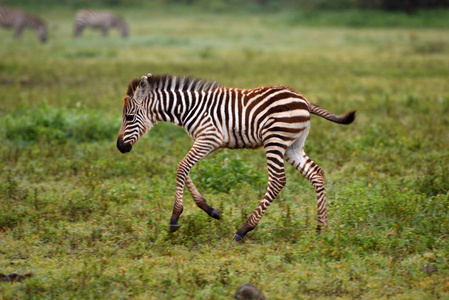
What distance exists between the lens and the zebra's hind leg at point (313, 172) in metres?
6.25

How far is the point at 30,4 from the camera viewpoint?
37.3 meters

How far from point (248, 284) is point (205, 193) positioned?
2.92m

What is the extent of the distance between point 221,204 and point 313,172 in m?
1.10

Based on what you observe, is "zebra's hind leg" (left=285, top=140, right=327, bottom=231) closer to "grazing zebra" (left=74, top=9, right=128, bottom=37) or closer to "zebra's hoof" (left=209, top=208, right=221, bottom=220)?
"zebra's hoof" (left=209, top=208, right=221, bottom=220)

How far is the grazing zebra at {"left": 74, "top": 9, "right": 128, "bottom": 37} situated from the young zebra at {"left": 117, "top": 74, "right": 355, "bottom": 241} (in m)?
23.2

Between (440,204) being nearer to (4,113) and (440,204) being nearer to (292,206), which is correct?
(292,206)

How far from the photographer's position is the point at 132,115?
251 inches

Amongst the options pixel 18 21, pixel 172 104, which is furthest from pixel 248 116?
pixel 18 21

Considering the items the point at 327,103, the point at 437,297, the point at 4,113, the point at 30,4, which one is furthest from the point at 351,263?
the point at 30,4

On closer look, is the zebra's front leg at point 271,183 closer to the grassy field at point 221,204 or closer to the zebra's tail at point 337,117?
the grassy field at point 221,204

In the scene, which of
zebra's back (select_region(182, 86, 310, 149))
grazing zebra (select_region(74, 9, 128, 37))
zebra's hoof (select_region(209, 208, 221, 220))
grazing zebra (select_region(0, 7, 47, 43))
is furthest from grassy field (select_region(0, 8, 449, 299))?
grazing zebra (select_region(74, 9, 128, 37))

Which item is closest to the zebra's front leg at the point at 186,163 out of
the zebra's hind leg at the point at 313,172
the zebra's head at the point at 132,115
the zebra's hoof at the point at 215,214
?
the zebra's hoof at the point at 215,214

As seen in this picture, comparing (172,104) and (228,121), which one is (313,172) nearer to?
(228,121)

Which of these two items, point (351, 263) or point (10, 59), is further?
point (10, 59)
